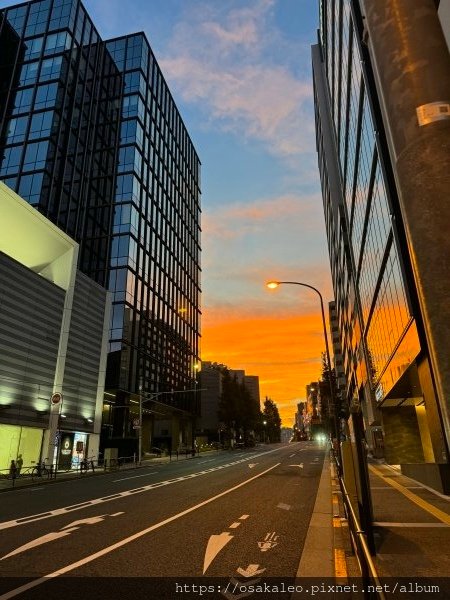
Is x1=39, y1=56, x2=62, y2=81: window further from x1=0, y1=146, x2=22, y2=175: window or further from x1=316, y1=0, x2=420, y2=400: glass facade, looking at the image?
x1=316, y1=0, x2=420, y2=400: glass facade

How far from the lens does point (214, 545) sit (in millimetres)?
8352

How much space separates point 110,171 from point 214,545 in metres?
58.2

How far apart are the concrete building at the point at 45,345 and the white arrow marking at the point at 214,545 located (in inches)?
931

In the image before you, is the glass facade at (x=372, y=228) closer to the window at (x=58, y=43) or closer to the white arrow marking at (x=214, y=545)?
the white arrow marking at (x=214, y=545)

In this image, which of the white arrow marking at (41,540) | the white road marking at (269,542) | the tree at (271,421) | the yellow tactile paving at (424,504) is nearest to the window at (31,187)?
the white arrow marking at (41,540)

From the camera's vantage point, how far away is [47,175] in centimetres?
4994

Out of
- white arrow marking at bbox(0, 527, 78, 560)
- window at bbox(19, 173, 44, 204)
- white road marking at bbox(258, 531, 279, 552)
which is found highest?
window at bbox(19, 173, 44, 204)

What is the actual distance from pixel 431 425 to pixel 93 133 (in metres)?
57.9

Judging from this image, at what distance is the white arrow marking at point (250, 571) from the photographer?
21.3 ft

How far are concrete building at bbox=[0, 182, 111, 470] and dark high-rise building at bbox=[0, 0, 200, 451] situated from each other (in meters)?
8.40

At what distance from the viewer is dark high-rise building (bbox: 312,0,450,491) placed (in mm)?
1665

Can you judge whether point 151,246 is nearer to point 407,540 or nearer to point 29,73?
point 29,73

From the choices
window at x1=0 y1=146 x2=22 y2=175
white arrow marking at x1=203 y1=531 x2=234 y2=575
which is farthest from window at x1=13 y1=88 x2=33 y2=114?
white arrow marking at x1=203 y1=531 x2=234 y2=575

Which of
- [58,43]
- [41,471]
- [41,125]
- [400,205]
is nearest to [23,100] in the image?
[41,125]
